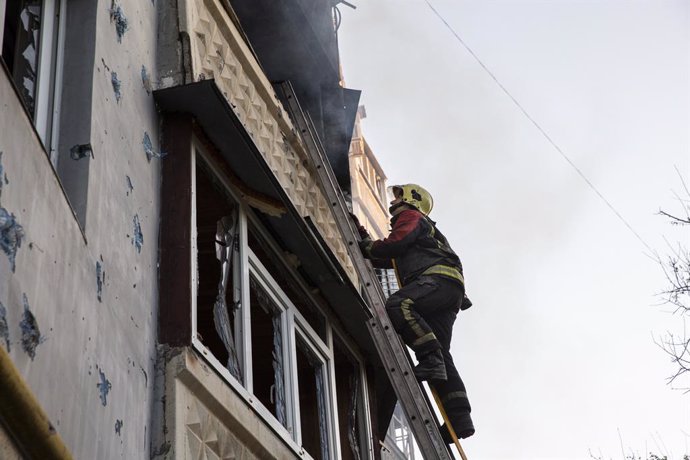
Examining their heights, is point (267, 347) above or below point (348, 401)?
above

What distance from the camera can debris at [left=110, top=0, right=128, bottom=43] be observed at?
17.7 feet

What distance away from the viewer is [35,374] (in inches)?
139

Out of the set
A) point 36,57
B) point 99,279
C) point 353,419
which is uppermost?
point 36,57

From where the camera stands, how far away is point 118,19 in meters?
5.47

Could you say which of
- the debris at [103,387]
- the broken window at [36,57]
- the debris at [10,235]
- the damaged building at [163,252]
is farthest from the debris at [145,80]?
the debris at [10,235]

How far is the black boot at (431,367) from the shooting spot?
26.8 ft

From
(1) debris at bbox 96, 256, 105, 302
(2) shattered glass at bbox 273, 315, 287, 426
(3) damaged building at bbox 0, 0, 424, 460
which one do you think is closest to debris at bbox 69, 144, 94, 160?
(3) damaged building at bbox 0, 0, 424, 460

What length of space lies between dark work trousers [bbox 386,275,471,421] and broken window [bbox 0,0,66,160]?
424 cm

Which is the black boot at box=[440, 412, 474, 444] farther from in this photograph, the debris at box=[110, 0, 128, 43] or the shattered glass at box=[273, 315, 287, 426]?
the debris at box=[110, 0, 128, 43]

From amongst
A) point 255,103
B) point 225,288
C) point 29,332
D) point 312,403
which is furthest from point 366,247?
point 29,332

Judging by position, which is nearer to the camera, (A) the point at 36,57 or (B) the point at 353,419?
(A) the point at 36,57

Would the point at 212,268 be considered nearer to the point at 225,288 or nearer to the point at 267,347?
the point at 267,347

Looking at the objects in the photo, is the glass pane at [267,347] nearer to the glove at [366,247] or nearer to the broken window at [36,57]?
the glove at [366,247]

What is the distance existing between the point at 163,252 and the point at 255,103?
82.9 inches
